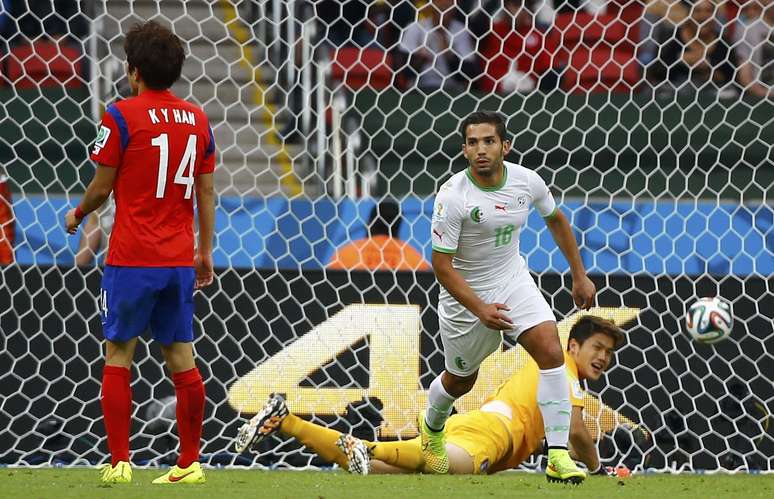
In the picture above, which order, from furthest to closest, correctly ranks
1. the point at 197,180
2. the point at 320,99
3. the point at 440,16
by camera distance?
the point at 440,16, the point at 320,99, the point at 197,180

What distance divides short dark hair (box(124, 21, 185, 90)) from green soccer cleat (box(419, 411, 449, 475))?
2.08 meters

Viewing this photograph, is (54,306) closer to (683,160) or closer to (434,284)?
(434,284)

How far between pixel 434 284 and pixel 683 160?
3.18m

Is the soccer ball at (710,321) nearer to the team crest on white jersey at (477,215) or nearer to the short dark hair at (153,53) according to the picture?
the team crest on white jersey at (477,215)

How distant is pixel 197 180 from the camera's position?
5164 mm

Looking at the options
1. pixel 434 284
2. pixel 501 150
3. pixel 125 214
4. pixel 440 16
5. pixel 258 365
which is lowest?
pixel 258 365

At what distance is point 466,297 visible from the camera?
215 inches

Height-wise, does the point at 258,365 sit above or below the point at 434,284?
below

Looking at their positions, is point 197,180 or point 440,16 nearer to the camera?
point 197,180

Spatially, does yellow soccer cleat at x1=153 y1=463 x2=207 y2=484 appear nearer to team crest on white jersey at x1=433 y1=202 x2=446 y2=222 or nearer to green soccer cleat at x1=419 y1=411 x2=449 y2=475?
green soccer cleat at x1=419 y1=411 x2=449 y2=475

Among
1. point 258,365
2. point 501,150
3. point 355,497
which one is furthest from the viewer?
point 258,365

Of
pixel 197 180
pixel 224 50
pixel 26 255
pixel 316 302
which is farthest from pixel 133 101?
pixel 224 50

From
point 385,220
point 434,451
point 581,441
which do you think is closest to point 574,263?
point 581,441

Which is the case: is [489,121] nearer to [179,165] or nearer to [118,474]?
[179,165]
